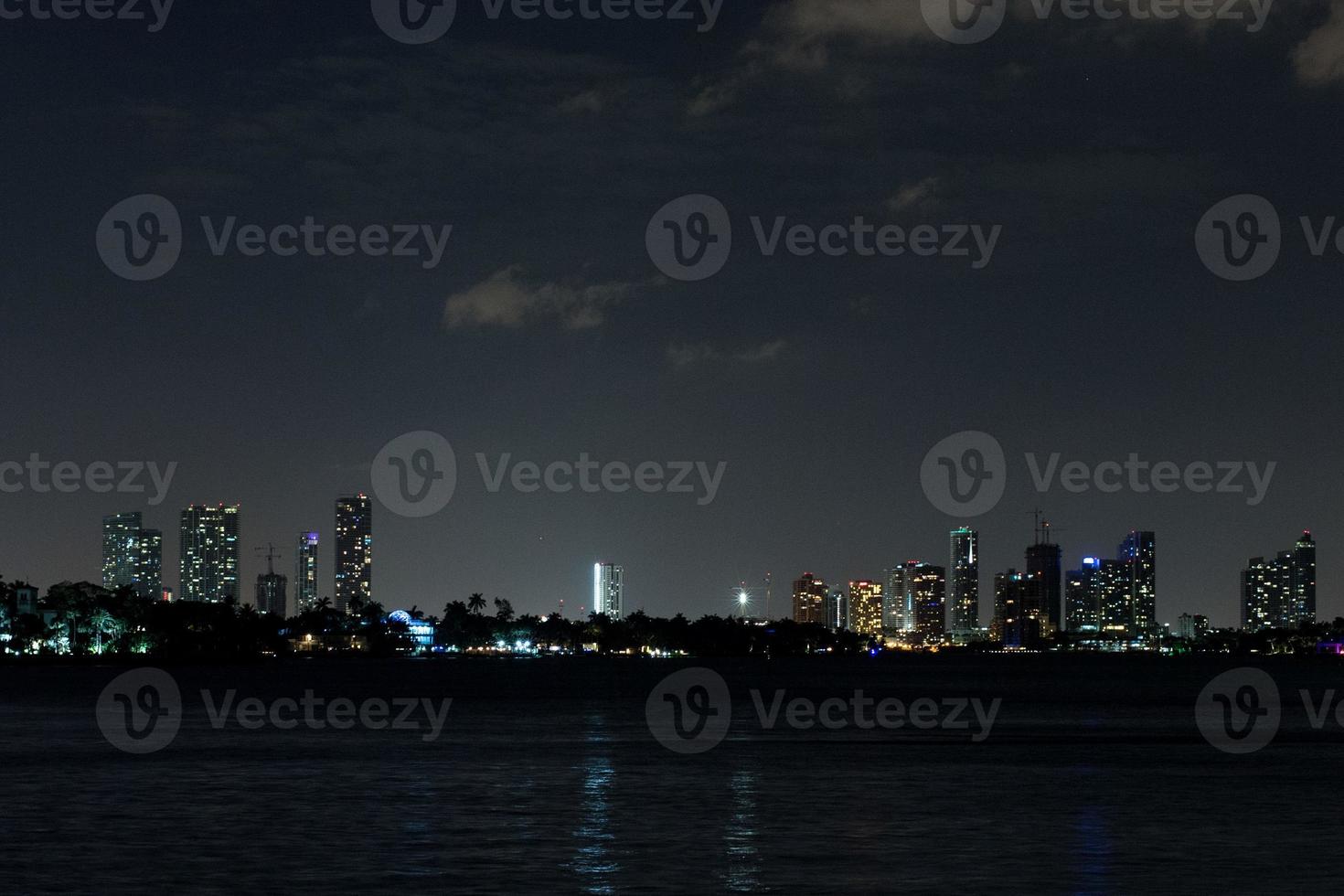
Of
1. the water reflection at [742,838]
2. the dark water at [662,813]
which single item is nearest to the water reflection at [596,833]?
the dark water at [662,813]

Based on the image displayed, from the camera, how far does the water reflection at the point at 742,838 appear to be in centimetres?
3716

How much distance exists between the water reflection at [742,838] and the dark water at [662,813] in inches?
6.1

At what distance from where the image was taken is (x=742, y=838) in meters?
44.2

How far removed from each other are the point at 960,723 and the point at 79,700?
6595cm

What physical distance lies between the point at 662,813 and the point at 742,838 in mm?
6396

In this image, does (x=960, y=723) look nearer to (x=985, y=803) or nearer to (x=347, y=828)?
(x=985, y=803)

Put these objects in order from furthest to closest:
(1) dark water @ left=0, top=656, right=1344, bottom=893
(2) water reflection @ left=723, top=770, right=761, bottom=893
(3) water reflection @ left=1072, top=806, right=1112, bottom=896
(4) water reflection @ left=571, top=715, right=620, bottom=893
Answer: (1) dark water @ left=0, top=656, right=1344, bottom=893 → (4) water reflection @ left=571, top=715, right=620, bottom=893 → (3) water reflection @ left=1072, top=806, right=1112, bottom=896 → (2) water reflection @ left=723, top=770, right=761, bottom=893

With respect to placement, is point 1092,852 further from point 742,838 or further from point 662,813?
point 662,813

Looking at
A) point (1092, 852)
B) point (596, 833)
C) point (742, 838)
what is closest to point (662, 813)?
point (596, 833)

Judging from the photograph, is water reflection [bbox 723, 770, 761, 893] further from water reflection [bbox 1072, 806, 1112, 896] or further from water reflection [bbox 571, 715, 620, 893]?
water reflection [bbox 1072, 806, 1112, 896]

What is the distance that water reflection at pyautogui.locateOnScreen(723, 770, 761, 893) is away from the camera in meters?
37.2

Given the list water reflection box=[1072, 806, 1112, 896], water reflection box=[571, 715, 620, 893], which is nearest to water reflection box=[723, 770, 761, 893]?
water reflection box=[571, 715, 620, 893]

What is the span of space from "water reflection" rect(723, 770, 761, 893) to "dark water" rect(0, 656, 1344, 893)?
0.15m

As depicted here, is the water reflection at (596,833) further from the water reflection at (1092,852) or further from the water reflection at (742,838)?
the water reflection at (1092,852)
